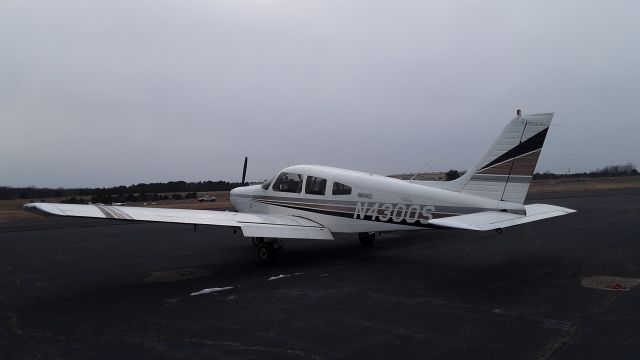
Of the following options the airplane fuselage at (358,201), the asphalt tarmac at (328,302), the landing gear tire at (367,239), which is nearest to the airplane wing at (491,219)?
the airplane fuselage at (358,201)

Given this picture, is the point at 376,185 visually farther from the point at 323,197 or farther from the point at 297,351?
the point at 297,351

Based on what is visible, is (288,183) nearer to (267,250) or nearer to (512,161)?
(267,250)

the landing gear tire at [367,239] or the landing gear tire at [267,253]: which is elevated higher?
the landing gear tire at [367,239]

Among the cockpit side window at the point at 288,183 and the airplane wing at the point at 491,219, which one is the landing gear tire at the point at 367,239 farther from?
the airplane wing at the point at 491,219

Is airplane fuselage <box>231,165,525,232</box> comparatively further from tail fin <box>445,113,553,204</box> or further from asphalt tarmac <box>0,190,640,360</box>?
asphalt tarmac <box>0,190,640,360</box>

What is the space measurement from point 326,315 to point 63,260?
8.63 meters

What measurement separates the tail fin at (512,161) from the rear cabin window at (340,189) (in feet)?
9.63

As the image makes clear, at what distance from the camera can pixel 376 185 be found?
37.2 ft

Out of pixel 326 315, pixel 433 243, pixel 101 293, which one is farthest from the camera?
pixel 433 243

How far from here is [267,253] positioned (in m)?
11.2

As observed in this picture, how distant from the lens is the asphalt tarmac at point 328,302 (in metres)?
5.37

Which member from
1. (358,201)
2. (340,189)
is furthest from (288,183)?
(358,201)

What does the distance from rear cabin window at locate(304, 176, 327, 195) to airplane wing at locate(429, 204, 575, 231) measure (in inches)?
152

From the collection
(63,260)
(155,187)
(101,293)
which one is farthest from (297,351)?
(155,187)
